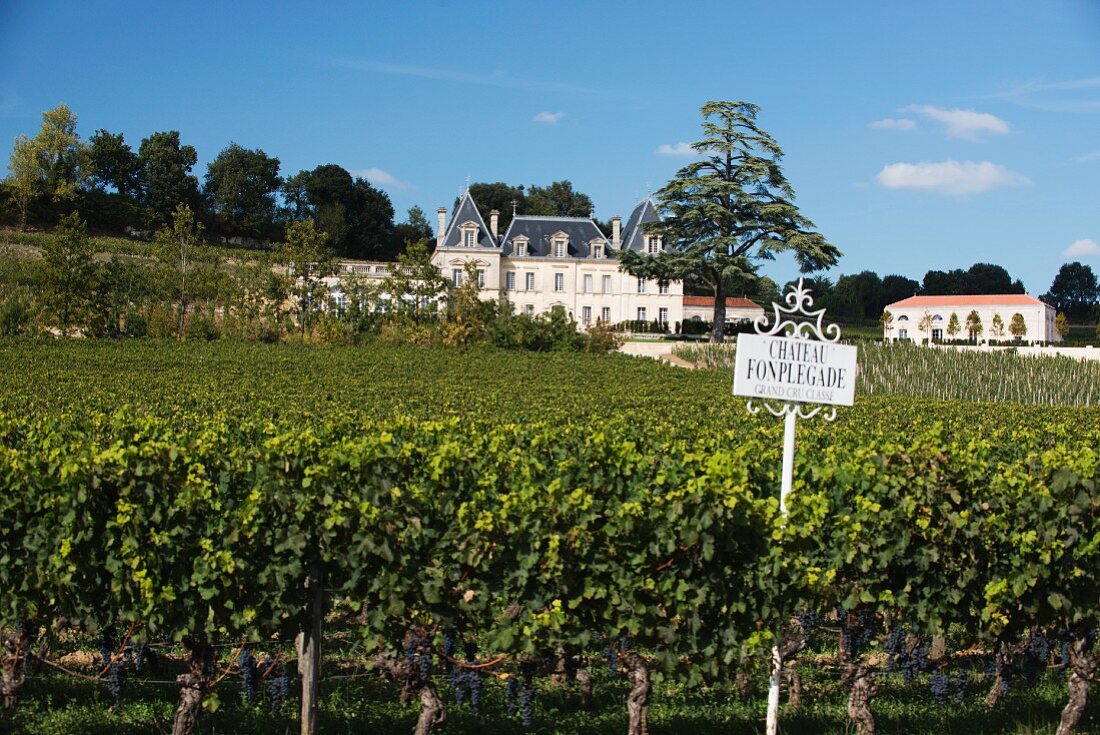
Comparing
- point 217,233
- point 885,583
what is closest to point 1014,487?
point 885,583

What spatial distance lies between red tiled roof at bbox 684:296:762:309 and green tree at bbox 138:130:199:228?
38119mm

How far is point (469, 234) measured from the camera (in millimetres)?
62562

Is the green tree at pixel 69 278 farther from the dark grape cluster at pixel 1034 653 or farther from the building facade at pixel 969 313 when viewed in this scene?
the building facade at pixel 969 313

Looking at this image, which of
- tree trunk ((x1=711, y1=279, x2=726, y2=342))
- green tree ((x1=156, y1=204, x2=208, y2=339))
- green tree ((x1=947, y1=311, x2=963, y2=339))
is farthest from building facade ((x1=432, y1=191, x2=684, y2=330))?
green tree ((x1=947, y1=311, x2=963, y2=339))

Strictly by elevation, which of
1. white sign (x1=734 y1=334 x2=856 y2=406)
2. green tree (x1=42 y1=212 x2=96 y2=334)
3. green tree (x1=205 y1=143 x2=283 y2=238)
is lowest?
white sign (x1=734 y1=334 x2=856 y2=406)

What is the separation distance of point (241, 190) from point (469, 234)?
22.7 m

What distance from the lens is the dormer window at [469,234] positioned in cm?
6241

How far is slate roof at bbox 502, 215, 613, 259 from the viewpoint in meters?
65.2

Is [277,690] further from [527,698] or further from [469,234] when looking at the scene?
[469,234]

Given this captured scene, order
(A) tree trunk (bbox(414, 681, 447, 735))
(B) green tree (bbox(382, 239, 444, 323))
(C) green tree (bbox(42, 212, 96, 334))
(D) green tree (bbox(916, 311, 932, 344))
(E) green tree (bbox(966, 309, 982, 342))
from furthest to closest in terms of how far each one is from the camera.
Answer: (D) green tree (bbox(916, 311, 932, 344)) → (E) green tree (bbox(966, 309, 982, 342)) → (B) green tree (bbox(382, 239, 444, 323)) → (C) green tree (bbox(42, 212, 96, 334)) → (A) tree trunk (bbox(414, 681, 447, 735))

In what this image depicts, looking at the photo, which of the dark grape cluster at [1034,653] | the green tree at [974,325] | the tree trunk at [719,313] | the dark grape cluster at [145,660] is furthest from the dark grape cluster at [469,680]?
the green tree at [974,325]

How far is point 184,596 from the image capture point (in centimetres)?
550

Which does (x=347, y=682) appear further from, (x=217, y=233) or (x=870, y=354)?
(x=217, y=233)

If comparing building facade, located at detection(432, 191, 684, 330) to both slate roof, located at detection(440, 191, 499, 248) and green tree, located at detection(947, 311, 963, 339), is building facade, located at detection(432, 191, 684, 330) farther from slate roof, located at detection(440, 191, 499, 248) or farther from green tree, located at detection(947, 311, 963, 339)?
green tree, located at detection(947, 311, 963, 339)
